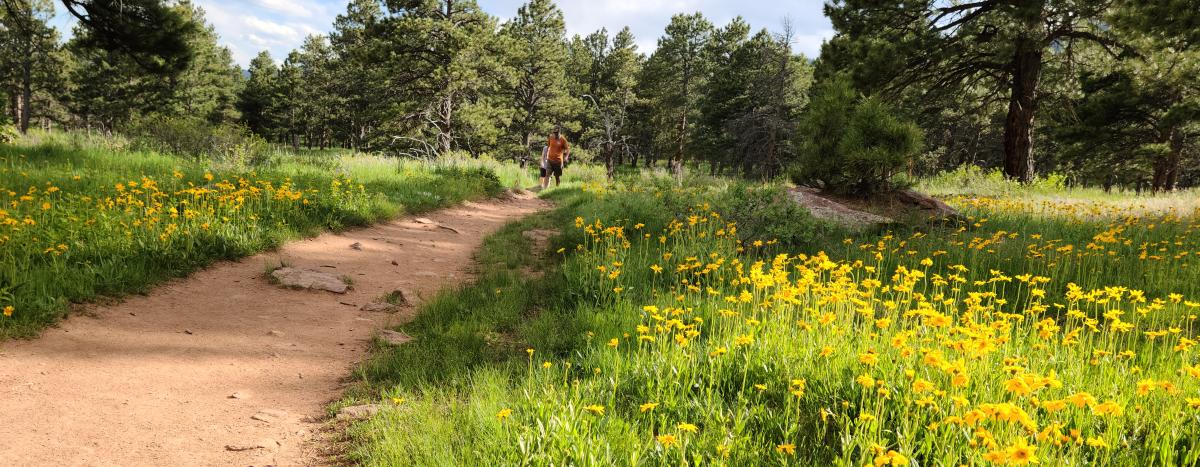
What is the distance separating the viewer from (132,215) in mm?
5723

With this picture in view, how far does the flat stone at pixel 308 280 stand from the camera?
5.40 metres

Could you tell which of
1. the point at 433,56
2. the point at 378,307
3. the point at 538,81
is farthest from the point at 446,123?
the point at 378,307

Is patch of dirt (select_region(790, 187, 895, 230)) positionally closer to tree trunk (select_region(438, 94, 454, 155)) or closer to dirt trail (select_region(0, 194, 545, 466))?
dirt trail (select_region(0, 194, 545, 466))

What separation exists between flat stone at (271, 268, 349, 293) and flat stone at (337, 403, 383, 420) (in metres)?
2.72

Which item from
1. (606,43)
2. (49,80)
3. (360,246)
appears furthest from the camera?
(606,43)

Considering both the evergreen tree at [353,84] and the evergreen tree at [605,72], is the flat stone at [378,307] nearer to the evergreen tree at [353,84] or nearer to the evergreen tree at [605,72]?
the evergreen tree at [353,84]

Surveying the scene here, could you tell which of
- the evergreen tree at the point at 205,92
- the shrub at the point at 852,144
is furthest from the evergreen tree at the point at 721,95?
the evergreen tree at the point at 205,92

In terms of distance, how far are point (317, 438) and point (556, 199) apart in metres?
12.5

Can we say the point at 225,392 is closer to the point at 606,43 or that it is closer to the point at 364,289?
→ the point at 364,289

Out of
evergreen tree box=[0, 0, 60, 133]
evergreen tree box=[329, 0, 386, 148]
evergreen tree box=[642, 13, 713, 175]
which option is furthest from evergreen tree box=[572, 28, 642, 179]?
evergreen tree box=[0, 0, 60, 133]

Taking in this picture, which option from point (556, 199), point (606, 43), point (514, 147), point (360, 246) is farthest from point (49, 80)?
point (360, 246)

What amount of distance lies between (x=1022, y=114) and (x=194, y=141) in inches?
844

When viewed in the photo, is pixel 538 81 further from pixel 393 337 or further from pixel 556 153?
pixel 393 337

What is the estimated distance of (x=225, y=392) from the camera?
10.6 ft
